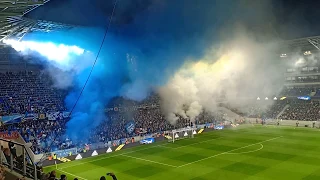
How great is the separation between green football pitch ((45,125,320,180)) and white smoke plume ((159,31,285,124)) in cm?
1034

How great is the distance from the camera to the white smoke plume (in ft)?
139

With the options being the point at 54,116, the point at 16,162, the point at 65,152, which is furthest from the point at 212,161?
the point at 54,116

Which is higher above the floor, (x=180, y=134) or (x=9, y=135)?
(x=9, y=135)

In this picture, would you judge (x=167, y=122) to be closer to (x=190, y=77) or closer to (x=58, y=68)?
(x=190, y=77)

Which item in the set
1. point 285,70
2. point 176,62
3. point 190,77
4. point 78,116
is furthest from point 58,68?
point 285,70

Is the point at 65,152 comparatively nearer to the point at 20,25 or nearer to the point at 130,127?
the point at 130,127

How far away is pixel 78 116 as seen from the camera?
3441 cm

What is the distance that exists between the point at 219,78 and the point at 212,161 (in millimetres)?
25513

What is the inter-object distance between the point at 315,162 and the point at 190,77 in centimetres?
2307

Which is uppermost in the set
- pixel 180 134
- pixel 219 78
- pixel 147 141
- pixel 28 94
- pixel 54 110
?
pixel 219 78

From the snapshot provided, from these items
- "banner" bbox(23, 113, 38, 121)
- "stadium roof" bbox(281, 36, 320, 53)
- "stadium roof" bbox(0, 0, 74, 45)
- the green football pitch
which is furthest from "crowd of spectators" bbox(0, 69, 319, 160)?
"stadium roof" bbox(281, 36, 320, 53)

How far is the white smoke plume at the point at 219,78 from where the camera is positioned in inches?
1667

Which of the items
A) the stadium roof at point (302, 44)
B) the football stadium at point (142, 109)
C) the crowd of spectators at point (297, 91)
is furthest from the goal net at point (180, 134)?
the crowd of spectators at point (297, 91)

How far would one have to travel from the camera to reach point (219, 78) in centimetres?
4753
